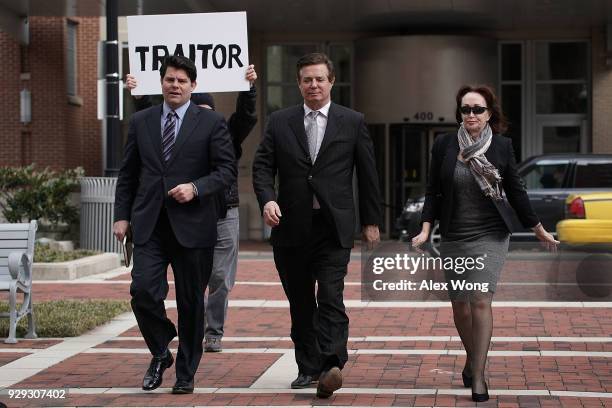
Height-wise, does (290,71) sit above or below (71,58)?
below

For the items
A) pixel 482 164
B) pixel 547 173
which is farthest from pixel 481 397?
pixel 547 173

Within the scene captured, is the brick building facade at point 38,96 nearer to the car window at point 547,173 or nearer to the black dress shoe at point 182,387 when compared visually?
the car window at point 547,173

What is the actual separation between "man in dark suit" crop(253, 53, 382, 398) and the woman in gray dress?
417 millimetres

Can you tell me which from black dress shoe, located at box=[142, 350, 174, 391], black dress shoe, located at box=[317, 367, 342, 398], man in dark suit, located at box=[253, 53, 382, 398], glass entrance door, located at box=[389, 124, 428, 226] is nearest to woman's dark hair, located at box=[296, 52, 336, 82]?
man in dark suit, located at box=[253, 53, 382, 398]

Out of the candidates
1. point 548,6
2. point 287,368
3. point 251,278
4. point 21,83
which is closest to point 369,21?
point 548,6

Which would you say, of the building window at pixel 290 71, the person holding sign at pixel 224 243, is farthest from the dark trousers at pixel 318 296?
the building window at pixel 290 71

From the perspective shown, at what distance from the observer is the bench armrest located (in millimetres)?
10508

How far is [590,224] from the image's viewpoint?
1285 cm

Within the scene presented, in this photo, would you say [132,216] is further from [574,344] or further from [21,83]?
[21,83]

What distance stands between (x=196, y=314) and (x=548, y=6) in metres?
17.5

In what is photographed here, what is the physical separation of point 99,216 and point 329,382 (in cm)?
1245

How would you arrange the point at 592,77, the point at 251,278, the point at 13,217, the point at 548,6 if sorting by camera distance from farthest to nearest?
the point at 592,77 < the point at 548,6 < the point at 13,217 < the point at 251,278

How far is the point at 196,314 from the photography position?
312 inches

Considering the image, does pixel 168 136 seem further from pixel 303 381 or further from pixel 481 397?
pixel 481 397
